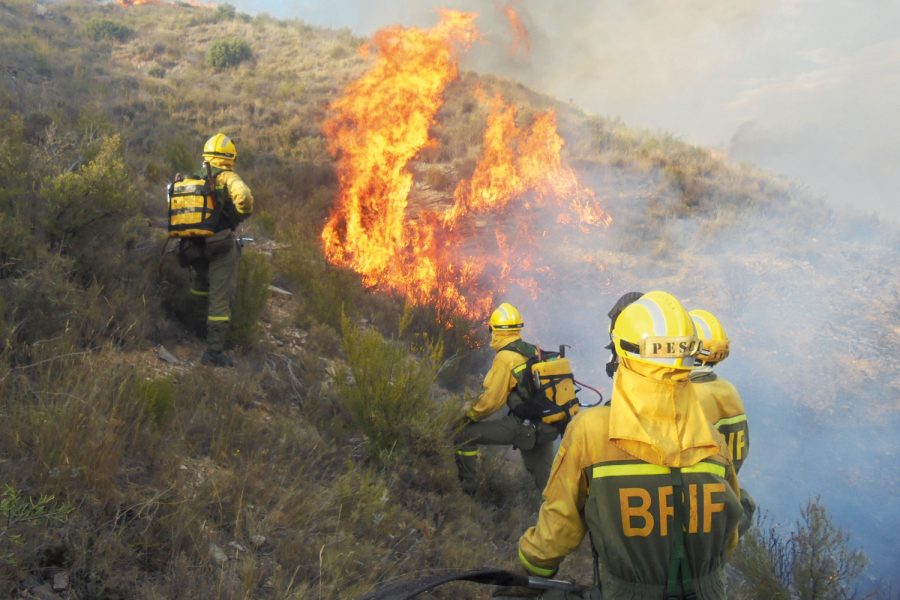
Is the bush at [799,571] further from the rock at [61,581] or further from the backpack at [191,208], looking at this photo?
the backpack at [191,208]

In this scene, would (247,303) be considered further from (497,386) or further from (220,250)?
(497,386)

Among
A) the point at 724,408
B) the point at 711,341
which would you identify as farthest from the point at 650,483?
the point at 711,341

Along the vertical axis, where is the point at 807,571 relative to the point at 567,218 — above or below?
below

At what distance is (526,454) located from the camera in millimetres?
4938

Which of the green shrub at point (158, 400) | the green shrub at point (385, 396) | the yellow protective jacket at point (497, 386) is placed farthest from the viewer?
the yellow protective jacket at point (497, 386)

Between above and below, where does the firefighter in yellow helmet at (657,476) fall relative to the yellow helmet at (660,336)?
below

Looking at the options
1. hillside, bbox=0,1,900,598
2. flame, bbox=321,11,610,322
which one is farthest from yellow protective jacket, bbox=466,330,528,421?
flame, bbox=321,11,610,322

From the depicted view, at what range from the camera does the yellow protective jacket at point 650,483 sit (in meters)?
1.75

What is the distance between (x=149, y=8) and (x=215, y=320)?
22092 millimetres

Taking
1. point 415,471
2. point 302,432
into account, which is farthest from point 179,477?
point 415,471

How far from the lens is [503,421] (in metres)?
4.71

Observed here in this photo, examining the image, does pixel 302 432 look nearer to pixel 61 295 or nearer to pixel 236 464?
pixel 236 464

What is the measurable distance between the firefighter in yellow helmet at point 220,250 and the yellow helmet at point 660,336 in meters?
3.93

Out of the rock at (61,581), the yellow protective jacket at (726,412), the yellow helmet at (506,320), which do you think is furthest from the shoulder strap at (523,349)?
the rock at (61,581)
